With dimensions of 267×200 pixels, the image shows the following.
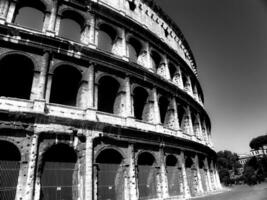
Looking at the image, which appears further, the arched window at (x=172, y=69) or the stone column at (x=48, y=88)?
the arched window at (x=172, y=69)

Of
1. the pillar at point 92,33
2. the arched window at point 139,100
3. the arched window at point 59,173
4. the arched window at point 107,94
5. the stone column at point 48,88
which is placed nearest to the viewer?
the arched window at point 59,173

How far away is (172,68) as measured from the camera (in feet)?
50.6

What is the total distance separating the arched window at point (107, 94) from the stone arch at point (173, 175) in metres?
3.94

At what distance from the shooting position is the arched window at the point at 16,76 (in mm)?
8352

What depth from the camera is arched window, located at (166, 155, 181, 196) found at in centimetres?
1061

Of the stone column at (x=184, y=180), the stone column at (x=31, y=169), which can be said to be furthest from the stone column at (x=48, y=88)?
the stone column at (x=184, y=180)

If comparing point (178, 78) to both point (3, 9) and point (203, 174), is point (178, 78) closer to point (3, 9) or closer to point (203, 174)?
point (203, 174)

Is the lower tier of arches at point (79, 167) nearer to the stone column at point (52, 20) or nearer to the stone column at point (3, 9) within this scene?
the stone column at point (52, 20)

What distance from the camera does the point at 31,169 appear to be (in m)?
6.75

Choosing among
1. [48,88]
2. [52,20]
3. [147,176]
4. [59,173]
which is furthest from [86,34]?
[147,176]

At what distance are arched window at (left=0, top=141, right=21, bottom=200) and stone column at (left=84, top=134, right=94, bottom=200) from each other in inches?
86.1

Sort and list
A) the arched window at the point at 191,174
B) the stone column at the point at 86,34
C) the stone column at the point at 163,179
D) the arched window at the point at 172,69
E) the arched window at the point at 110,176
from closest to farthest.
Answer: the arched window at the point at 110,176 < the stone column at the point at 163,179 < the stone column at the point at 86,34 < the arched window at the point at 191,174 < the arched window at the point at 172,69

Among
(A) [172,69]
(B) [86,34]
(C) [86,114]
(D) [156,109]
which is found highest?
(A) [172,69]

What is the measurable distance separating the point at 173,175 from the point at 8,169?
7571 millimetres
